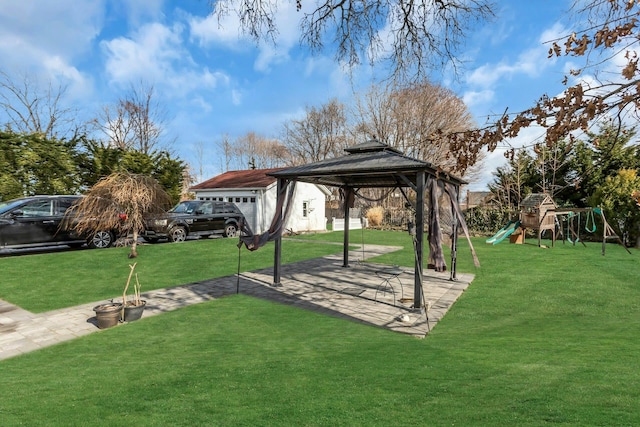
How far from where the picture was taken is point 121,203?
34.8 feet

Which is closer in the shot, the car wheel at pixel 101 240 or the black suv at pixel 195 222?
the car wheel at pixel 101 240

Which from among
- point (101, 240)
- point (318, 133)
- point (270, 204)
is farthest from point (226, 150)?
point (101, 240)

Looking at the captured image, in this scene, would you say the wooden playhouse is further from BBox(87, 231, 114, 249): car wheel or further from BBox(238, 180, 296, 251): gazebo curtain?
BBox(87, 231, 114, 249): car wheel

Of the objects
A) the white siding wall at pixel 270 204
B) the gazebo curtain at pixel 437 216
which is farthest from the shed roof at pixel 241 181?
the gazebo curtain at pixel 437 216

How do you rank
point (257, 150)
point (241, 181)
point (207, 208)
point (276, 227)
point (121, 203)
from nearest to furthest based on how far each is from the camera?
point (276, 227), point (121, 203), point (207, 208), point (241, 181), point (257, 150)

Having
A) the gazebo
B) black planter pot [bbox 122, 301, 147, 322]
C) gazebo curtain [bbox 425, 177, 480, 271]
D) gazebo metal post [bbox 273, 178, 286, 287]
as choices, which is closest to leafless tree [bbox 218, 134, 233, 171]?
the gazebo

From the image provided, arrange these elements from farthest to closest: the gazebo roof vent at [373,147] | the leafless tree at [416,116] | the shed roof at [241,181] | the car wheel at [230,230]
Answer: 1. the leafless tree at [416,116]
2. the shed roof at [241,181]
3. the car wheel at [230,230]
4. the gazebo roof vent at [373,147]

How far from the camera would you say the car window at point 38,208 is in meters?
10.9

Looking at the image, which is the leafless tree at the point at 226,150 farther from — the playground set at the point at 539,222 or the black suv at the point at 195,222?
the playground set at the point at 539,222

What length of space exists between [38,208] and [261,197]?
1057 centimetres

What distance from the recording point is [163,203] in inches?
454

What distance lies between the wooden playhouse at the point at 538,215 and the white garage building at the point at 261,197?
11635 mm

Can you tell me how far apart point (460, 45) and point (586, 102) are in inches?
130

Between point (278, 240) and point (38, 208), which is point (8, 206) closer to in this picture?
point (38, 208)
